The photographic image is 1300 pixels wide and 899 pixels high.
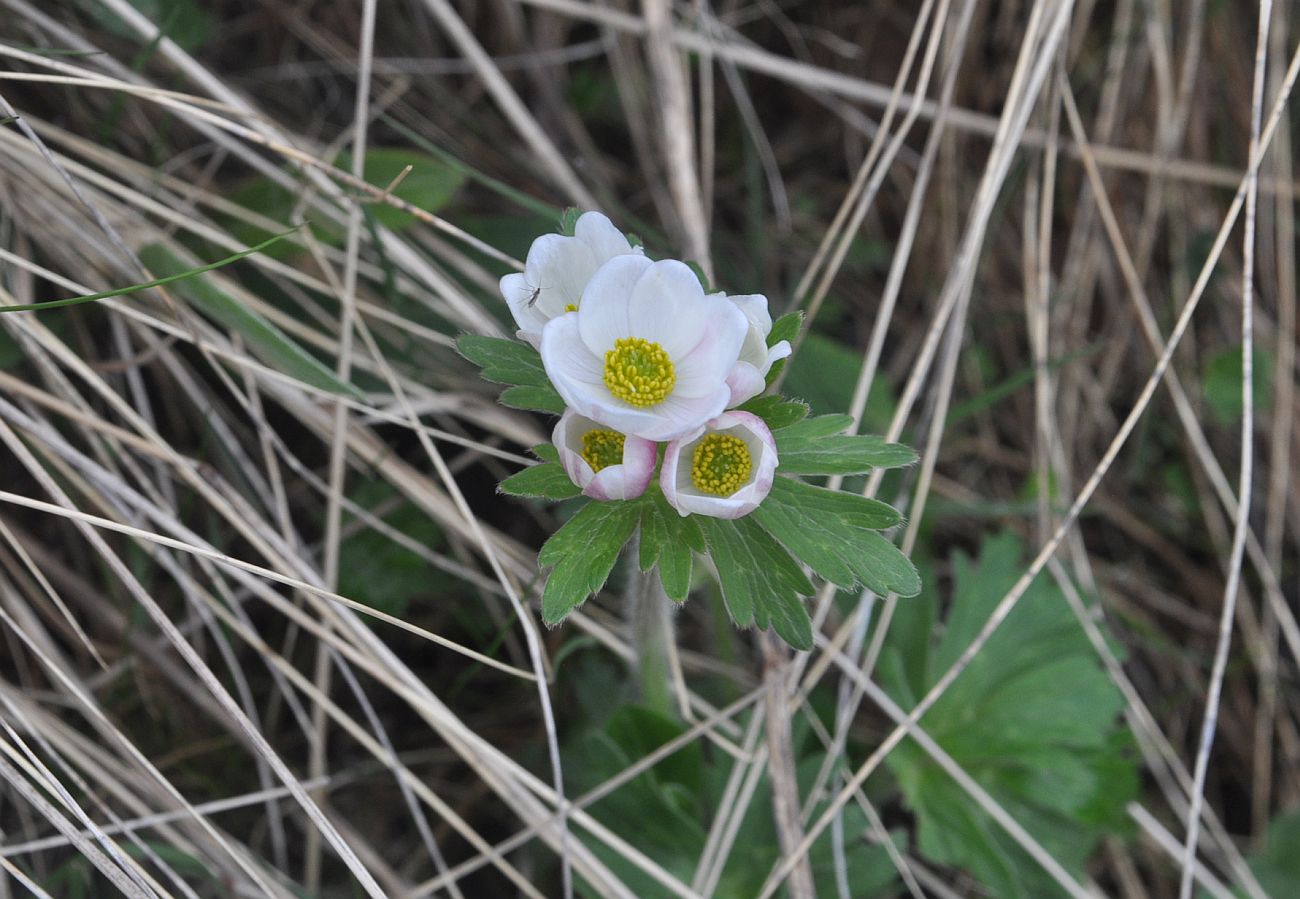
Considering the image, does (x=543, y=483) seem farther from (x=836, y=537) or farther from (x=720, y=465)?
(x=836, y=537)

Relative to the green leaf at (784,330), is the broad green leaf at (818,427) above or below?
below

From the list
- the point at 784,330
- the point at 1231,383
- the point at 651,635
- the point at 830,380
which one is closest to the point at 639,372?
the point at 784,330

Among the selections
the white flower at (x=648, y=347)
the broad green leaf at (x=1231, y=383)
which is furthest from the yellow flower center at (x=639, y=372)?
the broad green leaf at (x=1231, y=383)

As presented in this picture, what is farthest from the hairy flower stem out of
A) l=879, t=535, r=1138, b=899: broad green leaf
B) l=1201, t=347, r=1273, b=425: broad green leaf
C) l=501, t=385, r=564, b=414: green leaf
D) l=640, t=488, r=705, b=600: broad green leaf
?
l=1201, t=347, r=1273, b=425: broad green leaf

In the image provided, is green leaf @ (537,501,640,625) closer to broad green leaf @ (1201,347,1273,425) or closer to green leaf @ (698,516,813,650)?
→ green leaf @ (698,516,813,650)

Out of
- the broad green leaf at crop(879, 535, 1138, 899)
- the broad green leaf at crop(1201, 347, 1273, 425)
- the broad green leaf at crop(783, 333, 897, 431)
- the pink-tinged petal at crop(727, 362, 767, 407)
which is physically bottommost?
the broad green leaf at crop(879, 535, 1138, 899)

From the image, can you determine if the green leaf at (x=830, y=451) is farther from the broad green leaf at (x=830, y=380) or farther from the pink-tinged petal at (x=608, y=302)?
the broad green leaf at (x=830, y=380)

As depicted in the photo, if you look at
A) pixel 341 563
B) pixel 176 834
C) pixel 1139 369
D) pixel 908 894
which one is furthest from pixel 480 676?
pixel 1139 369
